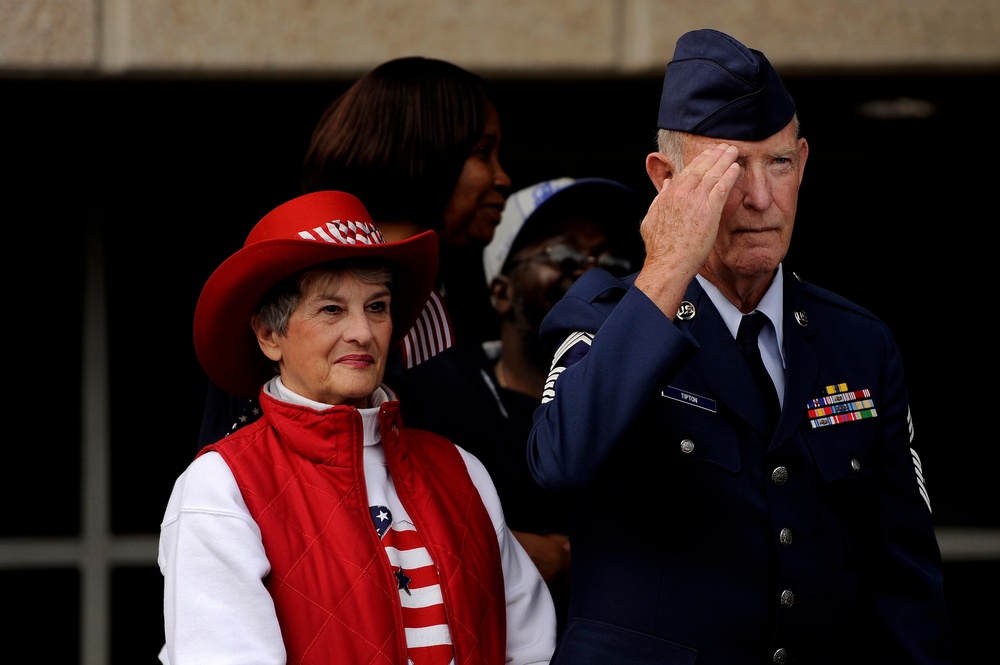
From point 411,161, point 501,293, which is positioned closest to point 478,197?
point 411,161

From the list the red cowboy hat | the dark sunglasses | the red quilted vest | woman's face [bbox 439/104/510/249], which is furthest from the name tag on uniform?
the dark sunglasses

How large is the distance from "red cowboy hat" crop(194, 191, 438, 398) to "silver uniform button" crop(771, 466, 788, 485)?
0.77 metres

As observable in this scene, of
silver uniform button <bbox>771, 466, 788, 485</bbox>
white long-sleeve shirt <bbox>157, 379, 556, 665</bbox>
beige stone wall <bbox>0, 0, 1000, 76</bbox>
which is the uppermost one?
beige stone wall <bbox>0, 0, 1000, 76</bbox>

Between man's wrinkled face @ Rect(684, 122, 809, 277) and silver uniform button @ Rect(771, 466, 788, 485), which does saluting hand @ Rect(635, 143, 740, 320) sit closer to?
man's wrinkled face @ Rect(684, 122, 809, 277)

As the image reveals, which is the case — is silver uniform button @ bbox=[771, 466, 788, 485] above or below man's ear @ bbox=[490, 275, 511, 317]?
below

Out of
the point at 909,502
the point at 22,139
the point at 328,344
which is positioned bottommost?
the point at 909,502

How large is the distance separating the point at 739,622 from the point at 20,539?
363 centimetres

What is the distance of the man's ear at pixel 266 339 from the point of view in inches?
93.7

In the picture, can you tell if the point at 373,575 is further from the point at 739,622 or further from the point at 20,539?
the point at 20,539

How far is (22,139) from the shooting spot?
186 inches

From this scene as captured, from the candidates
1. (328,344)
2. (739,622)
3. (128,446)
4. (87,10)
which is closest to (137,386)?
(128,446)

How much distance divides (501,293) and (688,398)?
4.99 feet

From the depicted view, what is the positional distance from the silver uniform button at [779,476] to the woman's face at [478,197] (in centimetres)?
101

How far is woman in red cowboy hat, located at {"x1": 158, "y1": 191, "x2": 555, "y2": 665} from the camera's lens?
6.84 feet
